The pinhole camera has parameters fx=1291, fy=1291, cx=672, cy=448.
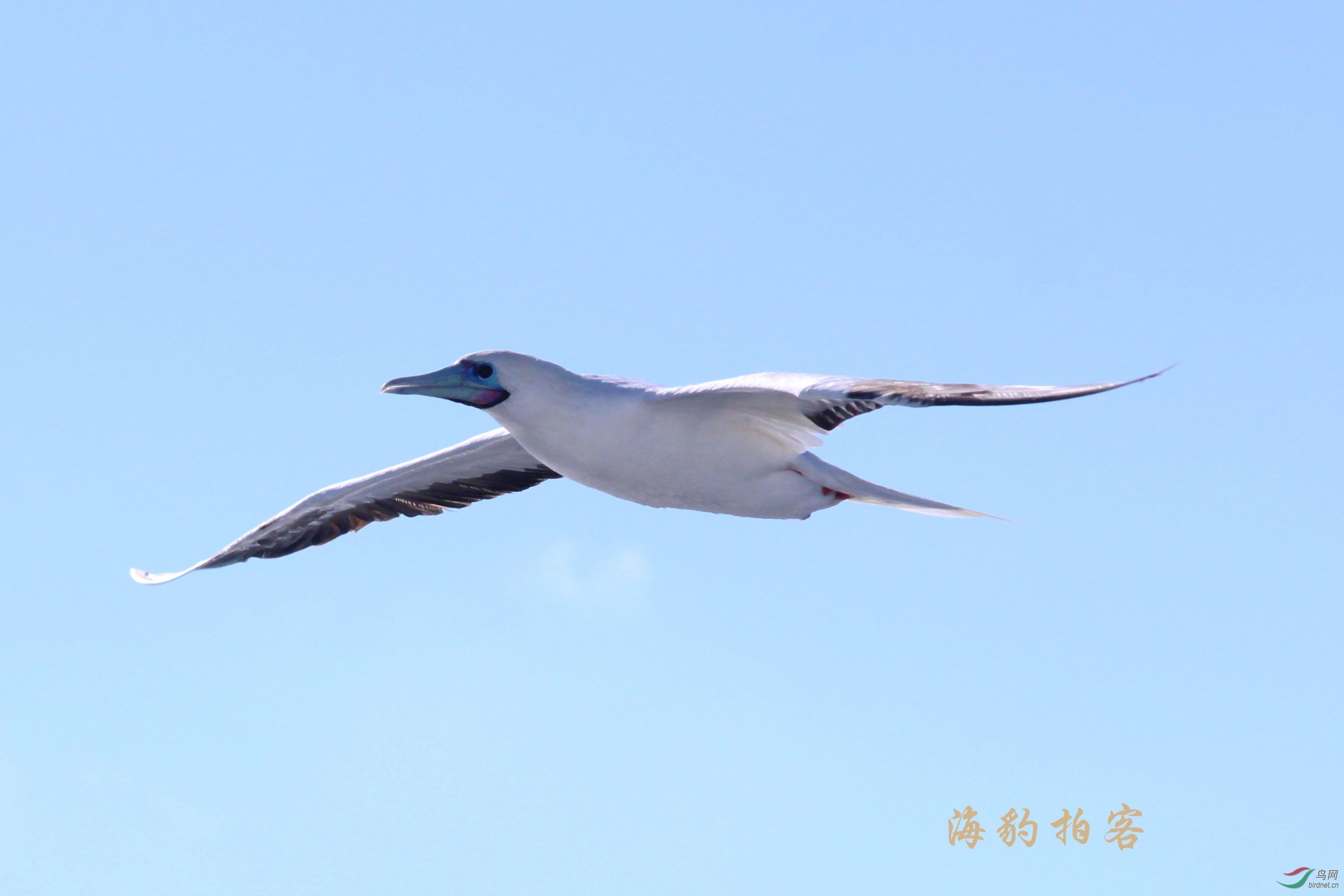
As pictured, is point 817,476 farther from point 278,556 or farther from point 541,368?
point 278,556

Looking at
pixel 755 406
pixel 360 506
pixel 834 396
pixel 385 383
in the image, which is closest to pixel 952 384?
pixel 834 396

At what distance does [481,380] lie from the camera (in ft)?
32.0

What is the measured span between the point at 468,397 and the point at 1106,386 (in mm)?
4731

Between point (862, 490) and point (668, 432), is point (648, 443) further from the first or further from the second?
point (862, 490)

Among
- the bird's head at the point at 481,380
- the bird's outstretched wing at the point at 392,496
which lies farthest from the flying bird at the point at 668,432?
the bird's outstretched wing at the point at 392,496

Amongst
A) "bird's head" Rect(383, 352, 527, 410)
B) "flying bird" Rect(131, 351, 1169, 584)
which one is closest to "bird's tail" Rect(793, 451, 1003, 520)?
"flying bird" Rect(131, 351, 1169, 584)

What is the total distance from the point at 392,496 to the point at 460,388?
330cm

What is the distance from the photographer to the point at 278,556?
12875mm

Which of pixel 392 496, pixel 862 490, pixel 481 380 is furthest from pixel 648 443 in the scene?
pixel 392 496

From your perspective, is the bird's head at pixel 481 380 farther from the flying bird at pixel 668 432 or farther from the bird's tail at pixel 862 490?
the bird's tail at pixel 862 490

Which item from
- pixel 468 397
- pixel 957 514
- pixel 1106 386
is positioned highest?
pixel 468 397

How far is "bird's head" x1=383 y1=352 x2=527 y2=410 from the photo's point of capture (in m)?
9.71

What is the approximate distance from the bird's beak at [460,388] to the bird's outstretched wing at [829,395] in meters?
1.28

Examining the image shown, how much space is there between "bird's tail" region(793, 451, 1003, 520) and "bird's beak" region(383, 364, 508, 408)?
2.37 m
